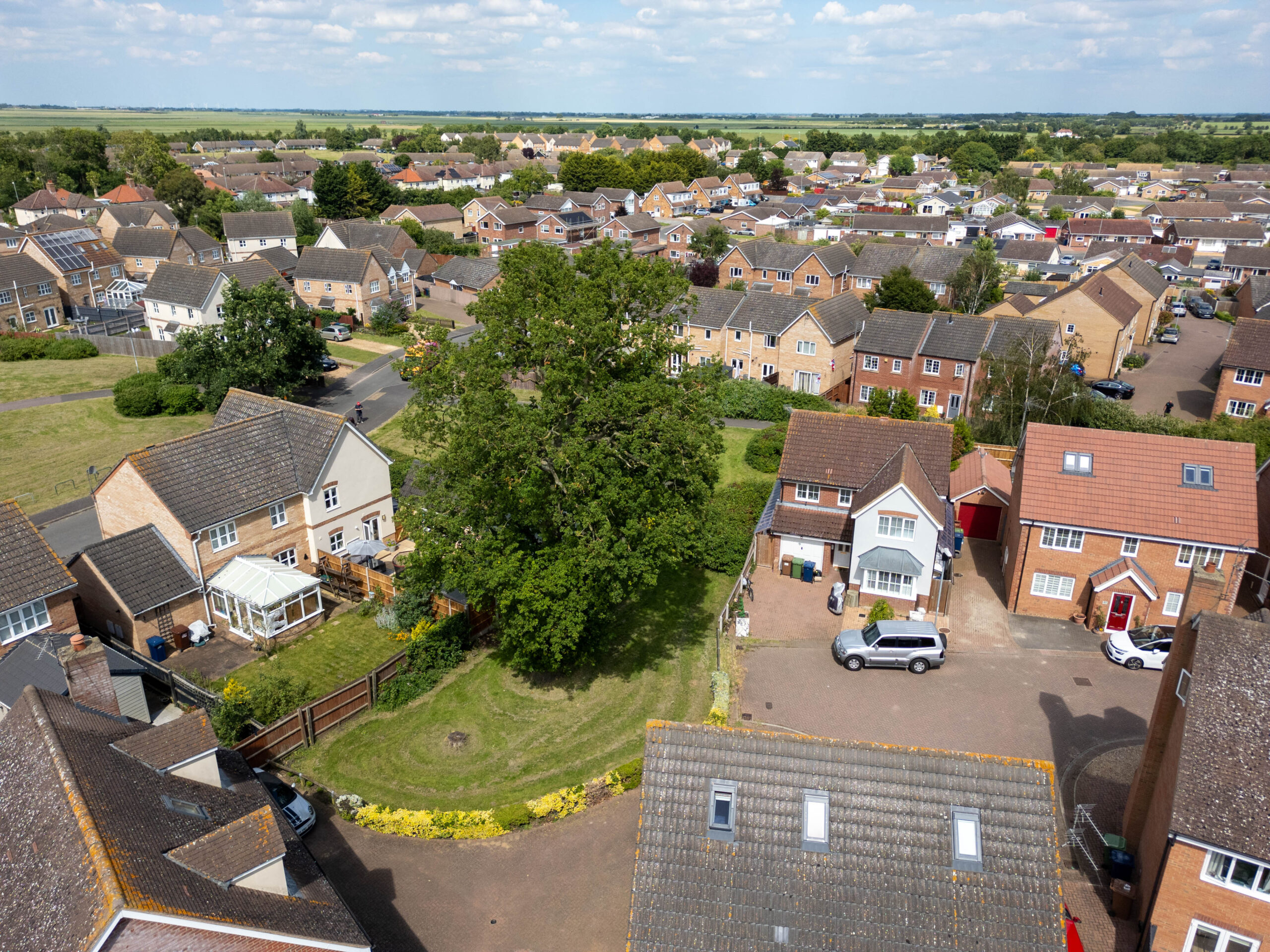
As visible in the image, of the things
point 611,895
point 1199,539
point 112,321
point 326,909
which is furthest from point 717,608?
point 112,321

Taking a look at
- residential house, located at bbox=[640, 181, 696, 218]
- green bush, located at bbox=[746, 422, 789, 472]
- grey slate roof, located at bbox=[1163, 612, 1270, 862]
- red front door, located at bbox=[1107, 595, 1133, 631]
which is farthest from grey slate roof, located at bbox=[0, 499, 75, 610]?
residential house, located at bbox=[640, 181, 696, 218]

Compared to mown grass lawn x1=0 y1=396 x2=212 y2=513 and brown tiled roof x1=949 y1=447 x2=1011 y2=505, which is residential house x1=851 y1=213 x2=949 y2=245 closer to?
brown tiled roof x1=949 y1=447 x2=1011 y2=505

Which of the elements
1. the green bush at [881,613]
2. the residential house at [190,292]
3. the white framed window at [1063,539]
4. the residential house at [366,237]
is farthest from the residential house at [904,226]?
the green bush at [881,613]

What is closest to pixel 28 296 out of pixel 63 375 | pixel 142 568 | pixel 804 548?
pixel 63 375

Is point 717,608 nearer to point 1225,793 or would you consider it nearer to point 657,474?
point 657,474

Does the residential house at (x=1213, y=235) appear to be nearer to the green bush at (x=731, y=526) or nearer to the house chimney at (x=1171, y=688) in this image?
the green bush at (x=731, y=526)

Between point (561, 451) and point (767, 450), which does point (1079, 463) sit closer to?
point (767, 450)
